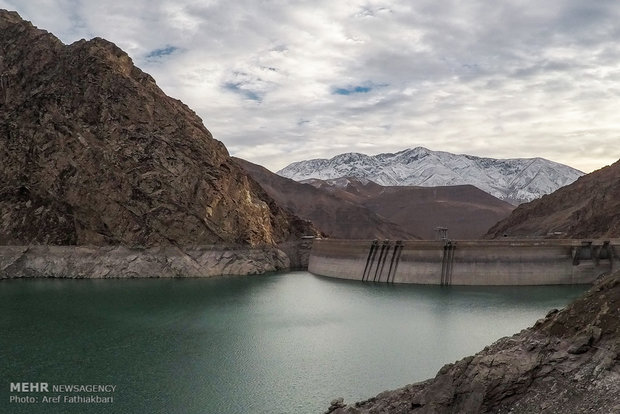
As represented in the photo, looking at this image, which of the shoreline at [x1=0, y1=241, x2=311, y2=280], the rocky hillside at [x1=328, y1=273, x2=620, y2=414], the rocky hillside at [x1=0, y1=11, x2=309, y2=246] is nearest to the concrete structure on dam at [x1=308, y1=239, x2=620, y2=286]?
the shoreline at [x1=0, y1=241, x2=311, y2=280]

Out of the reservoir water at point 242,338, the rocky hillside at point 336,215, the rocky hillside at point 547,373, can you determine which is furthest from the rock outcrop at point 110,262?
the rocky hillside at point 336,215

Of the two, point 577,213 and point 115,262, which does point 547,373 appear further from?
point 577,213

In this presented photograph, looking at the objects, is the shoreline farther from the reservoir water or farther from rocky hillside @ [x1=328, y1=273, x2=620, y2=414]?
rocky hillside @ [x1=328, y1=273, x2=620, y2=414]

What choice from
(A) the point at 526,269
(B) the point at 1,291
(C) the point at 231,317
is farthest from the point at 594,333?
(B) the point at 1,291

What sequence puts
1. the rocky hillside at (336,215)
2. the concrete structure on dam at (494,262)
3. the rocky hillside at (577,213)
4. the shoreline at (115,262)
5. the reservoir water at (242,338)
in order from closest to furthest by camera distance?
the reservoir water at (242,338) < the concrete structure on dam at (494,262) < the shoreline at (115,262) < the rocky hillside at (577,213) < the rocky hillside at (336,215)

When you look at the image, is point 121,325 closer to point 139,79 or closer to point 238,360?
point 238,360

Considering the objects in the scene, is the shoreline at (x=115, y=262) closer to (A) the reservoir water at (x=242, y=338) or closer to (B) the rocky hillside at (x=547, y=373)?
(A) the reservoir water at (x=242, y=338)
